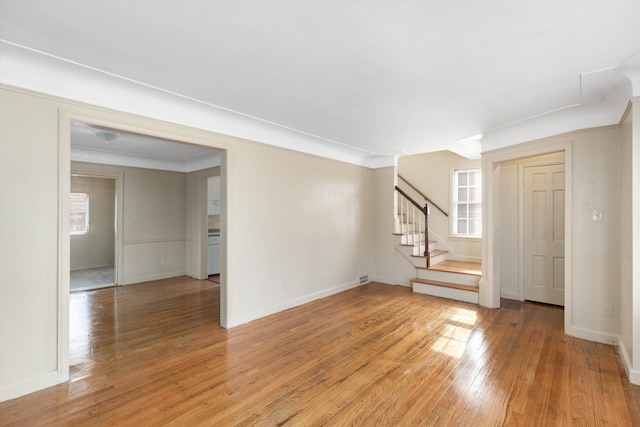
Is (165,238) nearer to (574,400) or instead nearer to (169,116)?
(169,116)

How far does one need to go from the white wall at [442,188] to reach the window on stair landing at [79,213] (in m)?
8.39

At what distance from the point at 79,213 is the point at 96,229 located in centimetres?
56

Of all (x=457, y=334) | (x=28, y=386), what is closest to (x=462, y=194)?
(x=457, y=334)

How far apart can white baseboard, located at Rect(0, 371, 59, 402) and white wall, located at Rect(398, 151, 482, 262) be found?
20.5 feet

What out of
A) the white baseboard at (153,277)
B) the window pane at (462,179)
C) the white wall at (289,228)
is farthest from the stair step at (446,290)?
the white baseboard at (153,277)

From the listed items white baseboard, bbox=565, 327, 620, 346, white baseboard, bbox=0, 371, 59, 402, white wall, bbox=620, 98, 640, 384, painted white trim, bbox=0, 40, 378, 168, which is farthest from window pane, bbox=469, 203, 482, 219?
white baseboard, bbox=0, 371, 59, 402

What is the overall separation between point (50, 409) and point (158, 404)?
2.42ft

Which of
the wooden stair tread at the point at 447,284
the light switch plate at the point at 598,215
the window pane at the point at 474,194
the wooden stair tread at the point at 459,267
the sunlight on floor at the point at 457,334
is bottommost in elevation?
the sunlight on floor at the point at 457,334

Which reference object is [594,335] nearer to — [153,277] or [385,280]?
[385,280]

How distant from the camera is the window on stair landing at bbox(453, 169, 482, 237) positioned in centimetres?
594

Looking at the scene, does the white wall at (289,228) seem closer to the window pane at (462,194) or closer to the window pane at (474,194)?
the window pane at (462,194)

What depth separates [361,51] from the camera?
205cm

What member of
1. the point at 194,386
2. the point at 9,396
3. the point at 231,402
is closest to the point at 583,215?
the point at 231,402

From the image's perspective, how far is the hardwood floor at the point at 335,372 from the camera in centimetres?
203
